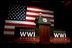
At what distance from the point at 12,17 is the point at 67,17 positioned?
4.03 meters

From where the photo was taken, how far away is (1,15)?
482cm

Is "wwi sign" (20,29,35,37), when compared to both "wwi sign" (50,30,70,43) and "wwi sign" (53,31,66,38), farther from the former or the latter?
"wwi sign" (53,31,66,38)

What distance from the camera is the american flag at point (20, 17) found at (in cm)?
476

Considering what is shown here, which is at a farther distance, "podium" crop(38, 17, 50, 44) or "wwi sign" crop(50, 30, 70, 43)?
"wwi sign" crop(50, 30, 70, 43)

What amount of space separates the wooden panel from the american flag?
91 cm

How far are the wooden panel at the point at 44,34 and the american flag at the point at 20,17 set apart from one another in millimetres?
913

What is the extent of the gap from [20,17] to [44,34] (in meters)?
1.93

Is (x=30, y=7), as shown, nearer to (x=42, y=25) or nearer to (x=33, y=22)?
(x=33, y=22)

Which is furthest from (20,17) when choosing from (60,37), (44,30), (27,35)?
(60,37)

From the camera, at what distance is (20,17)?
505 cm

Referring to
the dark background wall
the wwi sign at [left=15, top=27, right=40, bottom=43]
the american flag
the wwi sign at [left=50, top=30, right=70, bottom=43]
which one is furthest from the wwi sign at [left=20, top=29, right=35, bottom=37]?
the dark background wall

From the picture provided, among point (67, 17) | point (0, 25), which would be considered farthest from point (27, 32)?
point (67, 17)

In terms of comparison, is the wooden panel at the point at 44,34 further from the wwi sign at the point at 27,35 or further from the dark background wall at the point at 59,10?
the dark background wall at the point at 59,10

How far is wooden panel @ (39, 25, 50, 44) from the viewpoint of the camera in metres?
4.37
